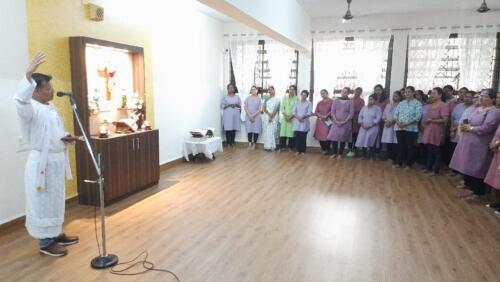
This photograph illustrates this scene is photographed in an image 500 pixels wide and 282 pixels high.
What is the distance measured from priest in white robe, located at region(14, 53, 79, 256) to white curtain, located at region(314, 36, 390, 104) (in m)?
6.14

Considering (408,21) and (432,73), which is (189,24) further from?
(432,73)

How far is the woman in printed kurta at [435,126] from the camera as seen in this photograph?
595cm

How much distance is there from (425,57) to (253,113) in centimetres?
384

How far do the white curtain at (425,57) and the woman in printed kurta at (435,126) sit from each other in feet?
4.31

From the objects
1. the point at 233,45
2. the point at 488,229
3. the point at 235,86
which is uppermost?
the point at 233,45

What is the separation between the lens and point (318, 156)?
7652mm

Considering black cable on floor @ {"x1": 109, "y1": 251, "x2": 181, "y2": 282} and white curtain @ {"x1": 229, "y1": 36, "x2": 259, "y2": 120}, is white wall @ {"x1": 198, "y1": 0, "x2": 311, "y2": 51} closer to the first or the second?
white curtain @ {"x1": 229, "y1": 36, "x2": 259, "y2": 120}

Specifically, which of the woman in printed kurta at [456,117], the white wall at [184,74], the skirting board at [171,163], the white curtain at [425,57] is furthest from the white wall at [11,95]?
the white curtain at [425,57]

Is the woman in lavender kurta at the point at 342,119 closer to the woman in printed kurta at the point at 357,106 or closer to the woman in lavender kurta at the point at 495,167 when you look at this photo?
the woman in printed kurta at the point at 357,106

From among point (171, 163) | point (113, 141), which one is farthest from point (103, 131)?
point (171, 163)

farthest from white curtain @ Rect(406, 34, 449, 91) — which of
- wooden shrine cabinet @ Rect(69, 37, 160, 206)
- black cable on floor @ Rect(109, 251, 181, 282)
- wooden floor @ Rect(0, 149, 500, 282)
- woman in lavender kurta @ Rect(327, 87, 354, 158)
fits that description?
black cable on floor @ Rect(109, 251, 181, 282)

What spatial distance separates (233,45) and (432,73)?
14.6 feet

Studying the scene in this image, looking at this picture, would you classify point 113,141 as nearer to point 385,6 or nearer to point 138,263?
point 138,263

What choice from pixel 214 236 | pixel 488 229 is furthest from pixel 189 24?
pixel 488 229
